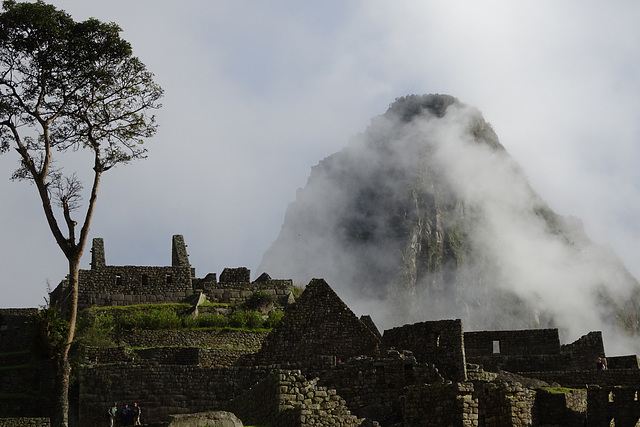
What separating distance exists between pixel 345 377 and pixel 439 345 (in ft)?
10.6

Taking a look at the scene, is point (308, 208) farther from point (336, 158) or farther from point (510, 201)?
point (510, 201)

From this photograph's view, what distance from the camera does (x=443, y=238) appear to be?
358 feet

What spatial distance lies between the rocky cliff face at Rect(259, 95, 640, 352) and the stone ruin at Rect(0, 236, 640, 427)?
58166mm

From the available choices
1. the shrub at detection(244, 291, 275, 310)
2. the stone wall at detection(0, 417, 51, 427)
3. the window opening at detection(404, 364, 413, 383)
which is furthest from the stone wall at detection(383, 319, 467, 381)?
the shrub at detection(244, 291, 275, 310)

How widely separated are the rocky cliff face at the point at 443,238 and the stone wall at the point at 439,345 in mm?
63912

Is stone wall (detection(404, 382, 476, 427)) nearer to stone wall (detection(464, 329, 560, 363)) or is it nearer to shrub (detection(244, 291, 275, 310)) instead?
stone wall (detection(464, 329, 560, 363))

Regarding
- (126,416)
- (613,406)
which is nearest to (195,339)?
(126,416)

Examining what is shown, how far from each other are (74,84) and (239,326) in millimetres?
12132

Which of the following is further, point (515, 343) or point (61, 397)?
point (515, 343)

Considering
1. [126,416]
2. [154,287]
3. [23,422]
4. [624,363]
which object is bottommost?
[23,422]

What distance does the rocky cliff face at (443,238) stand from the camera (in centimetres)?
10294

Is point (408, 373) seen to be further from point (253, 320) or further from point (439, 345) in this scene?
point (253, 320)

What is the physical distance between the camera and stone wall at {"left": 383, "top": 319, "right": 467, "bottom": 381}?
29.4 m

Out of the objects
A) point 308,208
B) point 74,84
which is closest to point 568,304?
point 308,208
